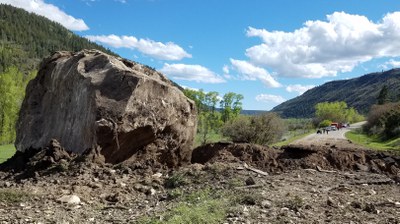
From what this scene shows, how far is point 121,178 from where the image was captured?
898cm

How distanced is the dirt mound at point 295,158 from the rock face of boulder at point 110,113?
4.64 ft

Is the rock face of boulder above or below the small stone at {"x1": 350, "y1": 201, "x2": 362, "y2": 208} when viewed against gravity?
above

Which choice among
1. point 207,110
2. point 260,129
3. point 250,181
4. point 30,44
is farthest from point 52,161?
point 30,44

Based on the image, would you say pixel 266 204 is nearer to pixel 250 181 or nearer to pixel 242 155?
pixel 250 181

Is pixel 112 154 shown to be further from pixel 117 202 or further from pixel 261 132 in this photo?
pixel 261 132

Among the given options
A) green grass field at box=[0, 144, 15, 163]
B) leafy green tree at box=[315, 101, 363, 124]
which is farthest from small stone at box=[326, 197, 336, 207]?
leafy green tree at box=[315, 101, 363, 124]

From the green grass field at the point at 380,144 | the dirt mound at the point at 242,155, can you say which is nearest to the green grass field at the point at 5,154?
the dirt mound at the point at 242,155

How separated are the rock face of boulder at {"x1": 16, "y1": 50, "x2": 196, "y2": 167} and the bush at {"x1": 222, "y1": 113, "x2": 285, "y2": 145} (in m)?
22.4

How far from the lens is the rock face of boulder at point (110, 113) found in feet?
32.0

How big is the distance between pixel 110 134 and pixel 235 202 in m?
3.78

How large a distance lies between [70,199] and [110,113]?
2718mm

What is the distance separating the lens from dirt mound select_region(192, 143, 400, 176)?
11.7m

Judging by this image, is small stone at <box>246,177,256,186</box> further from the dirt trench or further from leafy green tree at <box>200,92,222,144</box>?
leafy green tree at <box>200,92,222,144</box>

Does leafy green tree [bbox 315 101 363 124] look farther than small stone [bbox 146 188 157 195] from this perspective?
Yes
